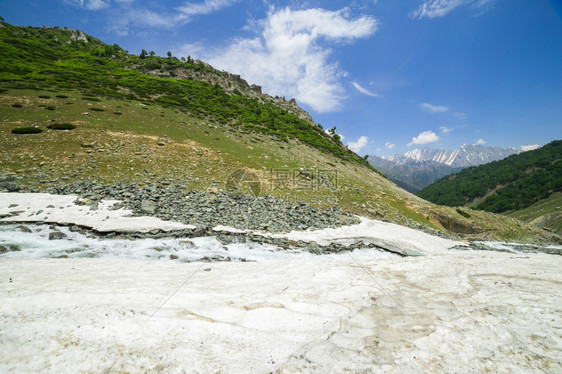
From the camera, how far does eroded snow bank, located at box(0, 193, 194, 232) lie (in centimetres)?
1420

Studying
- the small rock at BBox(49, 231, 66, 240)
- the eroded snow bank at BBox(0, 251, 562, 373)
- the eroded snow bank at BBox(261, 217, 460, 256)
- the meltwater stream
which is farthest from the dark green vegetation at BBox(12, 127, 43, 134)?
the eroded snow bank at BBox(261, 217, 460, 256)

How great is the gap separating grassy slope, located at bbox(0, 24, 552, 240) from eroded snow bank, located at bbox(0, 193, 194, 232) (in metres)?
2.80

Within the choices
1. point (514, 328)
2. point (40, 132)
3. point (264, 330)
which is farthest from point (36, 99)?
point (514, 328)

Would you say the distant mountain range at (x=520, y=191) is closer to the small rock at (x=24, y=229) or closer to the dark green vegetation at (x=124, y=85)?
the dark green vegetation at (x=124, y=85)

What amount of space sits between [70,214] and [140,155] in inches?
468

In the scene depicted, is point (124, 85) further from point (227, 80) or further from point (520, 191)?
point (520, 191)

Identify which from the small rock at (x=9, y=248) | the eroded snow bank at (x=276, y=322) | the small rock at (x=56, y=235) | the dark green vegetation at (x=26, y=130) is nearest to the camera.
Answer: the eroded snow bank at (x=276, y=322)

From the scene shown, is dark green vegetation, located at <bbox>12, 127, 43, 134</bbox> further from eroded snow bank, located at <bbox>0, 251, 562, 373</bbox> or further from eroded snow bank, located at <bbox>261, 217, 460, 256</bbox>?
eroded snow bank, located at <bbox>261, 217, 460, 256</bbox>

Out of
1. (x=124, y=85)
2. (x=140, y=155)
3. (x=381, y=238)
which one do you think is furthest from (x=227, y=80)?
(x=381, y=238)

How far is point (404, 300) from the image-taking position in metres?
7.57

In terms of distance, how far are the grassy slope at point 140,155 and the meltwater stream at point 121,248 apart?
8.06 metres

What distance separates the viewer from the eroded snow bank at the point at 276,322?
4.56 metres

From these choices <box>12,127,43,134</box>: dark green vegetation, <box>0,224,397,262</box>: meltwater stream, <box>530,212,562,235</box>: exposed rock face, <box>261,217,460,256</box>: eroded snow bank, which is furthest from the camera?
<box>530,212,562,235</box>: exposed rock face

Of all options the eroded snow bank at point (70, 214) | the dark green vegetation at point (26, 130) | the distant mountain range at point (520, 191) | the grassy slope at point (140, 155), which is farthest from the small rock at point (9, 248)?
the distant mountain range at point (520, 191)
